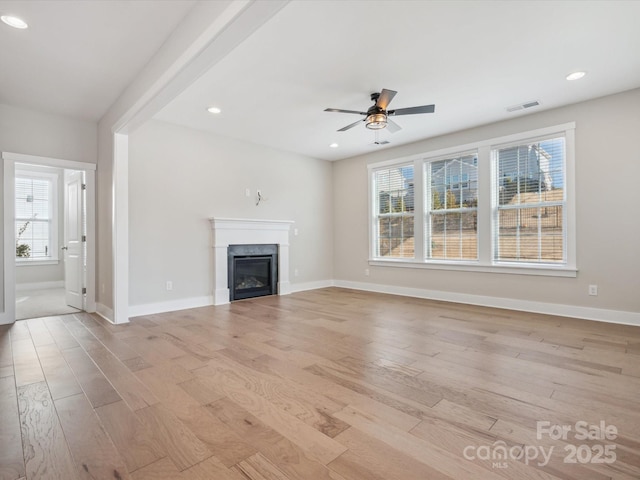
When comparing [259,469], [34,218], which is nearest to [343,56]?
[259,469]

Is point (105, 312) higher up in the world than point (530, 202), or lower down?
lower down

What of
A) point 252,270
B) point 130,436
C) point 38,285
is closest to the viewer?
point 130,436

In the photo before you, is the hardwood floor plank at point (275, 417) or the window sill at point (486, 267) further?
the window sill at point (486, 267)

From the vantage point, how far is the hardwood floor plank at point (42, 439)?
57.2 inches

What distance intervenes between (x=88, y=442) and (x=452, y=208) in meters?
5.34

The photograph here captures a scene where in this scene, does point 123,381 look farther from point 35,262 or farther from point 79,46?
point 35,262

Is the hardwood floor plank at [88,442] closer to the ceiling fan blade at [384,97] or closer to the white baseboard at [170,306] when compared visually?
the white baseboard at [170,306]

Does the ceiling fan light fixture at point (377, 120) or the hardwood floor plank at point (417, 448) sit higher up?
the ceiling fan light fixture at point (377, 120)

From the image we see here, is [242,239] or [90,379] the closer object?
[90,379]

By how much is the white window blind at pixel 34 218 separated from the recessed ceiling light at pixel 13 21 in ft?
19.2

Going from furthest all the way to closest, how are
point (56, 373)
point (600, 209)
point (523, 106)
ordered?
1. point (523, 106)
2. point (600, 209)
3. point (56, 373)

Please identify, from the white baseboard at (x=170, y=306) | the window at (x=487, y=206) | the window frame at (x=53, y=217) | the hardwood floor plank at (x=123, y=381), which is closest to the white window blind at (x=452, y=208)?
the window at (x=487, y=206)

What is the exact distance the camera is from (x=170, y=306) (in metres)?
4.71

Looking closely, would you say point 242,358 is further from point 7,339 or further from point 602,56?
point 602,56
